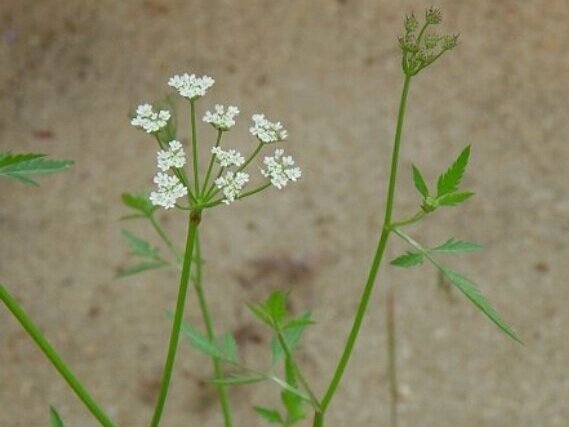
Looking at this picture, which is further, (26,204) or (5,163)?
→ (26,204)

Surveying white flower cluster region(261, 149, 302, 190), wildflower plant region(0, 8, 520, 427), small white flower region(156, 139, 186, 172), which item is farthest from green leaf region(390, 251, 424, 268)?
small white flower region(156, 139, 186, 172)

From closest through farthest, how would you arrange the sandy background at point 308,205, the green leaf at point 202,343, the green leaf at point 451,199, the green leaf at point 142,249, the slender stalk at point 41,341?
the slender stalk at point 41,341 → the green leaf at point 451,199 → the green leaf at point 202,343 → the green leaf at point 142,249 → the sandy background at point 308,205

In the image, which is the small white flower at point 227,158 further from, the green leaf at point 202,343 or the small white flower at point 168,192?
the green leaf at point 202,343

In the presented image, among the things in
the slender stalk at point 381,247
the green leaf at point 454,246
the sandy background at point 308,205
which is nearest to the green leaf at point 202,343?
the slender stalk at point 381,247

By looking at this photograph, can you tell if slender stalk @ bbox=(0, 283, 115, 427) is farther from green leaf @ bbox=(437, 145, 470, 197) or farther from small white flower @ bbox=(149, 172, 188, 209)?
green leaf @ bbox=(437, 145, 470, 197)

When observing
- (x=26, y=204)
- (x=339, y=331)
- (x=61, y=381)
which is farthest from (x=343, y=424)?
(x=26, y=204)

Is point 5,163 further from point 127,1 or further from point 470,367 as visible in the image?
point 127,1

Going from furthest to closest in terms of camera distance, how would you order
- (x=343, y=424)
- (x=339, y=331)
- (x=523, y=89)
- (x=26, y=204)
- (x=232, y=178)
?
(x=523, y=89)
(x=26, y=204)
(x=339, y=331)
(x=343, y=424)
(x=232, y=178)
